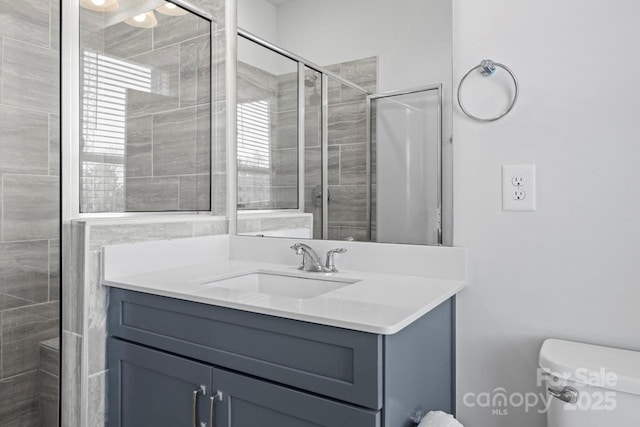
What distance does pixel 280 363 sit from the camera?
99 cm

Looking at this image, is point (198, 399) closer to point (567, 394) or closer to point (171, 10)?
point (567, 394)

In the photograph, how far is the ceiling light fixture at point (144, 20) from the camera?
5.20 ft

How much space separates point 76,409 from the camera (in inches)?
51.5

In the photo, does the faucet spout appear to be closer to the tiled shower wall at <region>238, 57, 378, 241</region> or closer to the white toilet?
the tiled shower wall at <region>238, 57, 378, 241</region>

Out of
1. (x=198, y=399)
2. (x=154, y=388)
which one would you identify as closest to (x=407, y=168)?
(x=198, y=399)

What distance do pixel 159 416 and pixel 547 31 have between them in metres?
1.54

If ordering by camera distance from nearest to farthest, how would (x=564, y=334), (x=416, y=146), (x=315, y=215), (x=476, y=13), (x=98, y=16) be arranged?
(x=564, y=334), (x=476, y=13), (x=416, y=146), (x=98, y=16), (x=315, y=215)

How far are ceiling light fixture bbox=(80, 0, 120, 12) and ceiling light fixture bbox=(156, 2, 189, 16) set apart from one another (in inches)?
6.6

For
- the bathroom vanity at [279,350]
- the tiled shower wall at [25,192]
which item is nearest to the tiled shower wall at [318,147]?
the bathroom vanity at [279,350]

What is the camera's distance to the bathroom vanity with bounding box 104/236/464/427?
0.89 metres

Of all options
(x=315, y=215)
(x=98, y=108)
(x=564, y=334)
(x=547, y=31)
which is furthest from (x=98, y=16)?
(x=564, y=334)

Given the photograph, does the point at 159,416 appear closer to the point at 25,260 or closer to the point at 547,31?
the point at 25,260

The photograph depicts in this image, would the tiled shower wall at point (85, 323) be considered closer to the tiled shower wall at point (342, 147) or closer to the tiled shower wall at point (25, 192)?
the tiled shower wall at point (25, 192)

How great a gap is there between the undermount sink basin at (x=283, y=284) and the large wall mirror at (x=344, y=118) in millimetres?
195
